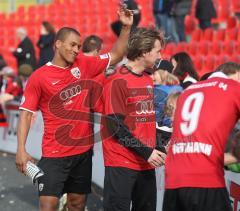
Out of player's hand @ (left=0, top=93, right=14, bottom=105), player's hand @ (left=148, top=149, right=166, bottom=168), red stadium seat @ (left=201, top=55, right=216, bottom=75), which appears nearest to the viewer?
player's hand @ (left=148, top=149, right=166, bottom=168)

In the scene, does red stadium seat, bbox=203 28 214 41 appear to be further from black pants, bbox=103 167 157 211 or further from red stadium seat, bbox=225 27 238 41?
black pants, bbox=103 167 157 211

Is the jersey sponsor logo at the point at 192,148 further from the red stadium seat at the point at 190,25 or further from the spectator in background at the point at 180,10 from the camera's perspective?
the red stadium seat at the point at 190,25

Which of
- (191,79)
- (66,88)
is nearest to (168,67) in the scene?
(191,79)

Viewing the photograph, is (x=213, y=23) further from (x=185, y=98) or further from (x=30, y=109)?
(x=185, y=98)

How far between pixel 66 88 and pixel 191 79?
2.29 metres

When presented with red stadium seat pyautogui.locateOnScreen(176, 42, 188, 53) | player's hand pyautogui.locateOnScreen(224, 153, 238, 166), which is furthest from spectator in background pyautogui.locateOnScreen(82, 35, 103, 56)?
red stadium seat pyautogui.locateOnScreen(176, 42, 188, 53)

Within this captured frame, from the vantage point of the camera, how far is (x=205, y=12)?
643 inches

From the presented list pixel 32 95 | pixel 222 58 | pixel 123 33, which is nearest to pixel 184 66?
pixel 123 33

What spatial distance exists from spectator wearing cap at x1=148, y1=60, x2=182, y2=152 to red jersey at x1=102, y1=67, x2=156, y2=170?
336 mm

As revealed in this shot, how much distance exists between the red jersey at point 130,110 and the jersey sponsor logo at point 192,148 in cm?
107

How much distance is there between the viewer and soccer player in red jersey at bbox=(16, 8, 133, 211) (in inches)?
259

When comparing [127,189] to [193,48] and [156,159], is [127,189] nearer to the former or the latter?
[156,159]

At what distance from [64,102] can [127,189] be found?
1.16m

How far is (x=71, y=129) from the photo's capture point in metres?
6.75
